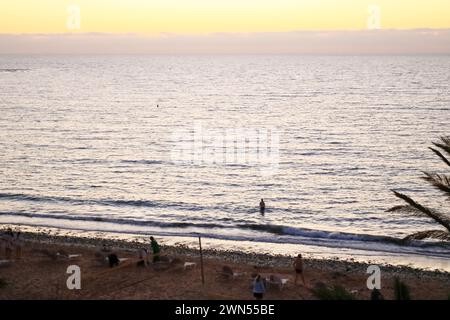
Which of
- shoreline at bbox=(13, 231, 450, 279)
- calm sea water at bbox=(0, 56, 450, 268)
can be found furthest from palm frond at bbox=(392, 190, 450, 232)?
calm sea water at bbox=(0, 56, 450, 268)

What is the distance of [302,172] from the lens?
4666 cm

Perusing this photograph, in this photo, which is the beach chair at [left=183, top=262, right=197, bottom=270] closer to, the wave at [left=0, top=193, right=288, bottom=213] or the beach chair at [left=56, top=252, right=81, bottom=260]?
the beach chair at [left=56, top=252, right=81, bottom=260]

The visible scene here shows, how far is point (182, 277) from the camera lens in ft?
71.6

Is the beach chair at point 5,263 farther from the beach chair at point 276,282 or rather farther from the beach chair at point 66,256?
the beach chair at point 276,282

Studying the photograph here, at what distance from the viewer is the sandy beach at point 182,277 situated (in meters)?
20.0

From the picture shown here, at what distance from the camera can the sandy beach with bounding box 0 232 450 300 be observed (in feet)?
65.7

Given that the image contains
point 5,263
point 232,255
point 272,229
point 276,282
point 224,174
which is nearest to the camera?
point 276,282

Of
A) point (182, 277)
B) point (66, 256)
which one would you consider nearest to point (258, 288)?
point (182, 277)

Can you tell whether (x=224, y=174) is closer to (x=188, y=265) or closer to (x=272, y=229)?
(x=272, y=229)

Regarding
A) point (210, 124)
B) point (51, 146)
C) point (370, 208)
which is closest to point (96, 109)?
point (210, 124)

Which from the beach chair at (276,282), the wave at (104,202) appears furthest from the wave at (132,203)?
the beach chair at (276,282)

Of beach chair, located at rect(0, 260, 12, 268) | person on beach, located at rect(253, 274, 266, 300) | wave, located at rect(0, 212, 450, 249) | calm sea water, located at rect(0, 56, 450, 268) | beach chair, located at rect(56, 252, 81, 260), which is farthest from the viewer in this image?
calm sea water, located at rect(0, 56, 450, 268)

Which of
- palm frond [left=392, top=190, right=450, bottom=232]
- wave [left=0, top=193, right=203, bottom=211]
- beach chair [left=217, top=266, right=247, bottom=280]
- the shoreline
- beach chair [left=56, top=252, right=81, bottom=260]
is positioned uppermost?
palm frond [left=392, top=190, right=450, bottom=232]

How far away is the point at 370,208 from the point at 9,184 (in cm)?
2756
